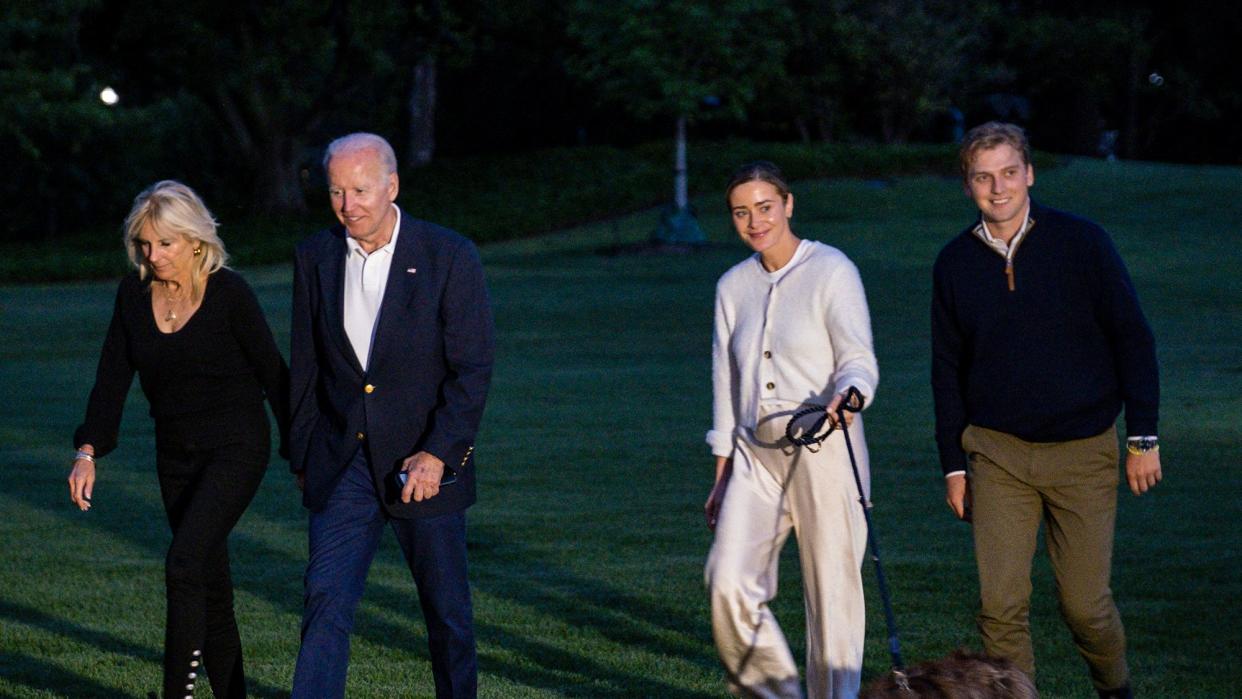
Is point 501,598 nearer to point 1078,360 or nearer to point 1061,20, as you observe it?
point 1078,360

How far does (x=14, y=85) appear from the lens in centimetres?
3588

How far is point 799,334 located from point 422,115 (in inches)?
1893

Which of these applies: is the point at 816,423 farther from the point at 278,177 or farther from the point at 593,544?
the point at 278,177

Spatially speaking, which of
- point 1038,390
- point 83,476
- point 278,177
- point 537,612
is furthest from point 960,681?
point 278,177

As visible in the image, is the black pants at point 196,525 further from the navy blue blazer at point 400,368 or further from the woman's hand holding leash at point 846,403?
the woman's hand holding leash at point 846,403

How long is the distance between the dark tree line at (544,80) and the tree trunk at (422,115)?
0.22 feet

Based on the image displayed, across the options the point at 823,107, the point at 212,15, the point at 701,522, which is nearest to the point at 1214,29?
the point at 823,107

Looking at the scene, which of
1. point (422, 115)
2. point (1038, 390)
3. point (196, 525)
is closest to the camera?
point (1038, 390)

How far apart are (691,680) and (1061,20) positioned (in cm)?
4697

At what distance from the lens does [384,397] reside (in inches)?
227

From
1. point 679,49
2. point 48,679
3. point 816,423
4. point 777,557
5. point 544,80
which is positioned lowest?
point 48,679

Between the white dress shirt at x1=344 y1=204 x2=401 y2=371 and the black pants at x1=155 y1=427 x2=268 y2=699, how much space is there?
2.04 feet

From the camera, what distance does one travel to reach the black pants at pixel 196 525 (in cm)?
598

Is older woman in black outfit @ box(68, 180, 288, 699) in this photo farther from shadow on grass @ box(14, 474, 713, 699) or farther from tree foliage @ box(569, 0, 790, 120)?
tree foliage @ box(569, 0, 790, 120)
